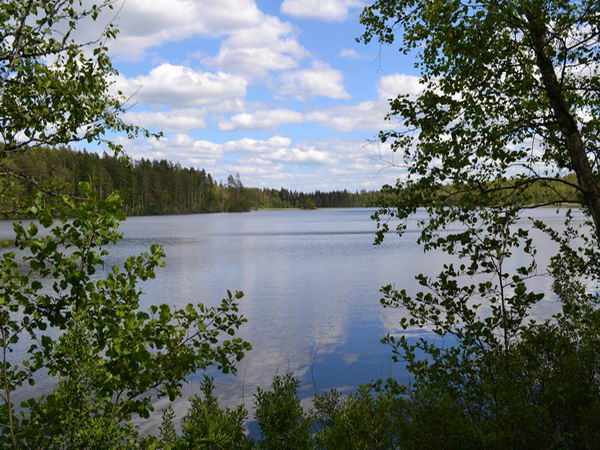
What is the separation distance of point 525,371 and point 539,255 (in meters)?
29.6

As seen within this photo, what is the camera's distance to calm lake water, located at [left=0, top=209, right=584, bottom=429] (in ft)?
41.3

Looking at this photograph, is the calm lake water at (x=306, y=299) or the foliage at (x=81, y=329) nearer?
the foliage at (x=81, y=329)

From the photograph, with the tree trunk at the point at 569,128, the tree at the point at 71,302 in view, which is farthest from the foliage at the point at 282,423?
the tree trunk at the point at 569,128

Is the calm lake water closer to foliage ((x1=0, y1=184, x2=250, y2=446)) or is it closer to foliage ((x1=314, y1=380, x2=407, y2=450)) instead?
foliage ((x1=314, y1=380, x2=407, y2=450))

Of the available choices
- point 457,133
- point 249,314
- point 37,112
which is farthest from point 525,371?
point 249,314

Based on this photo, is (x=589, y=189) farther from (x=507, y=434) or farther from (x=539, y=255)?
(x=539, y=255)

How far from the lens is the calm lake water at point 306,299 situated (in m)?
12.6

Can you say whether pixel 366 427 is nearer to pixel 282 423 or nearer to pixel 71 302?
pixel 282 423

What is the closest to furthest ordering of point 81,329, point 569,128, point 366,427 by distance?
point 81,329 < point 366,427 < point 569,128

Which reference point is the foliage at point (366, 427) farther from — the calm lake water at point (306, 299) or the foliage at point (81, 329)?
the calm lake water at point (306, 299)

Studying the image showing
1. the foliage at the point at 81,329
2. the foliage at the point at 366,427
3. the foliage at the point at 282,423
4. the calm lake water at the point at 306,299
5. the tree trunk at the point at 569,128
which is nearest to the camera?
the foliage at the point at 81,329

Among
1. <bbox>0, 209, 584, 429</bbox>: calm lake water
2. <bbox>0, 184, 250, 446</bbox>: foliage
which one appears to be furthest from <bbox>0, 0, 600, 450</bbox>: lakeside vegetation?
<bbox>0, 209, 584, 429</bbox>: calm lake water

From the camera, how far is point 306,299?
→ 2194cm

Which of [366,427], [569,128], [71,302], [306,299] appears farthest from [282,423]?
[306,299]
